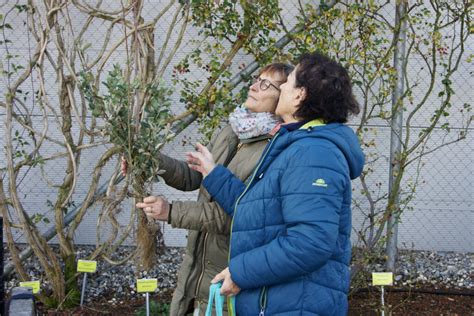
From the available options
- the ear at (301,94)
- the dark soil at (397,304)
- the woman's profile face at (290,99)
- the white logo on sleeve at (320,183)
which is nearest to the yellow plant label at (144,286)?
the dark soil at (397,304)

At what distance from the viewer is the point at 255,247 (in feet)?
7.74

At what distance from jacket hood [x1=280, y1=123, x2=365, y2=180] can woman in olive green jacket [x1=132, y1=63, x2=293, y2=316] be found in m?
0.44

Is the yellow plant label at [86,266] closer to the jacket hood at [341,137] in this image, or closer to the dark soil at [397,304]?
the dark soil at [397,304]

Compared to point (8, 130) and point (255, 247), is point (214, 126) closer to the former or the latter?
point (8, 130)

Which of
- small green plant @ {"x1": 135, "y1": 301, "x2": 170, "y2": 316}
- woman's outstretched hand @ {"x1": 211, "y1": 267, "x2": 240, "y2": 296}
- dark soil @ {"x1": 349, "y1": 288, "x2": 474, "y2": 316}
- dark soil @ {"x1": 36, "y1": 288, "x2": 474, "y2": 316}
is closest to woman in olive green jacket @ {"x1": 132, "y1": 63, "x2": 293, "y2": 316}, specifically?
woman's outstretched hand @ {"x1": 211, "y1": 267, "x2": 240, "y2": 296}

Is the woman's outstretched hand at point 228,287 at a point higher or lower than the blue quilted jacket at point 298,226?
lower

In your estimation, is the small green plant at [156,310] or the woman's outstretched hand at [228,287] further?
the small green plant at [156,310]

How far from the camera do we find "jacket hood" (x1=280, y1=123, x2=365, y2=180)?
234 cm

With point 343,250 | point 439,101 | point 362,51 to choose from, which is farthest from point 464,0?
point 343,250

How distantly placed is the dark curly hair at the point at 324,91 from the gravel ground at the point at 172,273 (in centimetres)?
285

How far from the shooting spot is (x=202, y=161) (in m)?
2.79

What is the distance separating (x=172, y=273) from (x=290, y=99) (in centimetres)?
359

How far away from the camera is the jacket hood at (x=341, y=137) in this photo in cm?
234

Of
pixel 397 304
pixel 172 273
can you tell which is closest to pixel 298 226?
pixel 397 304
